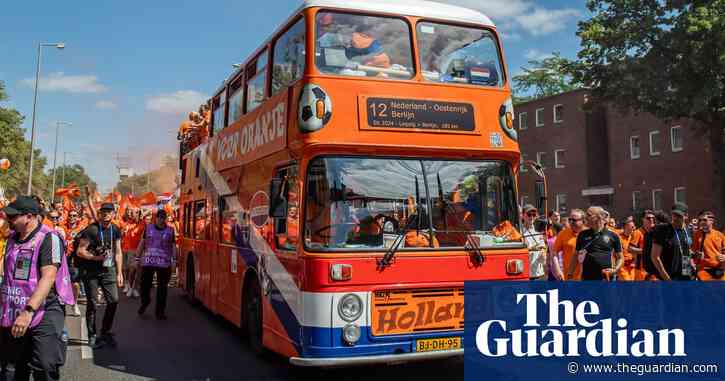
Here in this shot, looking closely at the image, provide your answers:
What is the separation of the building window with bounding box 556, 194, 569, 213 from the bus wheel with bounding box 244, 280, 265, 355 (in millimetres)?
38899

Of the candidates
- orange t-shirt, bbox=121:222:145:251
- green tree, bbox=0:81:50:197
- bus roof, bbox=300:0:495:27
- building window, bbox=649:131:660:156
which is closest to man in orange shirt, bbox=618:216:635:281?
bus roof, bbox=300:0:495:27

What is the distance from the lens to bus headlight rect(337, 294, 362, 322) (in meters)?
6.24

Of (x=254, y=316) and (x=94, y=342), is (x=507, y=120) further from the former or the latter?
(x=94, y=342)

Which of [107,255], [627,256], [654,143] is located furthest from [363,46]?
[654,143]

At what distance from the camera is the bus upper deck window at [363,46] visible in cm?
680

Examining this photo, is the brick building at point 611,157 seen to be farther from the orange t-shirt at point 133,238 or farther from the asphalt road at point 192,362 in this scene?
the asphalt road at point 192,362

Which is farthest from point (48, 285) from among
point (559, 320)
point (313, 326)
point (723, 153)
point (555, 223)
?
point (723, 153)

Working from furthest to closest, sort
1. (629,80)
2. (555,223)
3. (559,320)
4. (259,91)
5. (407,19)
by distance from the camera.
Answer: (629,80)
(555,223)
(259,91)
(407,19)
(559,320)

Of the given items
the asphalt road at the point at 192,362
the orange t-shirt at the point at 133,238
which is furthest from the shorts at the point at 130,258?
the asphalt road at the point at 192,362

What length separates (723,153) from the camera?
96.5ft

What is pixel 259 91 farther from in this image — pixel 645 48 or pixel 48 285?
pixel 645 48

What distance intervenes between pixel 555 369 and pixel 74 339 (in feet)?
23.0

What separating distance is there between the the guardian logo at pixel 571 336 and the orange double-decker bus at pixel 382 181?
396 millimetres

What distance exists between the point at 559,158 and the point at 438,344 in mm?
41466
